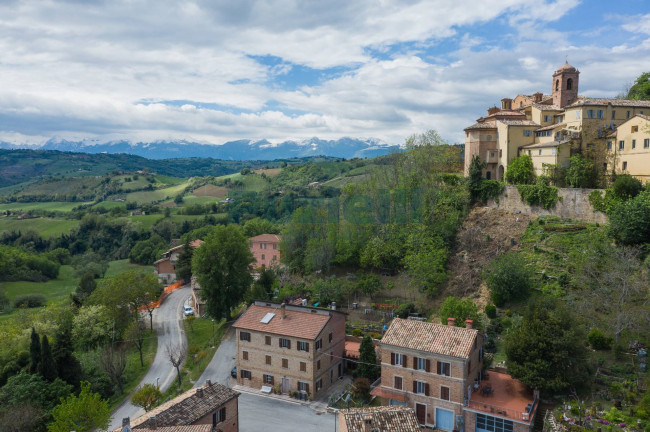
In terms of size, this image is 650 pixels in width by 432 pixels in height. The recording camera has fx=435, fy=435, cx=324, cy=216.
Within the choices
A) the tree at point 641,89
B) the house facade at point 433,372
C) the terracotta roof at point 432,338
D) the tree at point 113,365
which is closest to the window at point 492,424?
the house facade at point 433,372

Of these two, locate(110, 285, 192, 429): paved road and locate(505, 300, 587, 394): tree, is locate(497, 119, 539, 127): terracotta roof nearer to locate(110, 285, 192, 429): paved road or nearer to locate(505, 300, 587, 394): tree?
locate(505, 300, 587, 394): tree

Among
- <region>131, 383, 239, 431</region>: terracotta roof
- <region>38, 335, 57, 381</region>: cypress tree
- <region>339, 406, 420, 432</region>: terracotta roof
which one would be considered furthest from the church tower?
<region>38, 335, 57, 381</region>: cypress tree

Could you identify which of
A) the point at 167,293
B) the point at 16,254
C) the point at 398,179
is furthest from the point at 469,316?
the point at 16,254

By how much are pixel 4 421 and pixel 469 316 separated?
117ft

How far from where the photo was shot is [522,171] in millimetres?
51750

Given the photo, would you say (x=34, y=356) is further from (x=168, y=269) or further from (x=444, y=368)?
(x=168, y=269)

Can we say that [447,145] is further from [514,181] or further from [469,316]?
[469,316]

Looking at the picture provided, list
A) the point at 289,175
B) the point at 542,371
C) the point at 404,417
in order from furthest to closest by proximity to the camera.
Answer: the point at 289,175 → the point at 542,371 → the point at 404,417

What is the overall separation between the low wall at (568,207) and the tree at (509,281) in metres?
10.7

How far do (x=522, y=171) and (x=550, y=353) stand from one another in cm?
2942

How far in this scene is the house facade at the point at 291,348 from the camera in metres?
34.5

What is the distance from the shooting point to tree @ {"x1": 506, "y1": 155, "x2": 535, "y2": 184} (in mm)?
51656

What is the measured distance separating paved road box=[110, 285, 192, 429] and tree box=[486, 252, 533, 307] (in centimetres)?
3120

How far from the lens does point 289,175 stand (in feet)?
534
